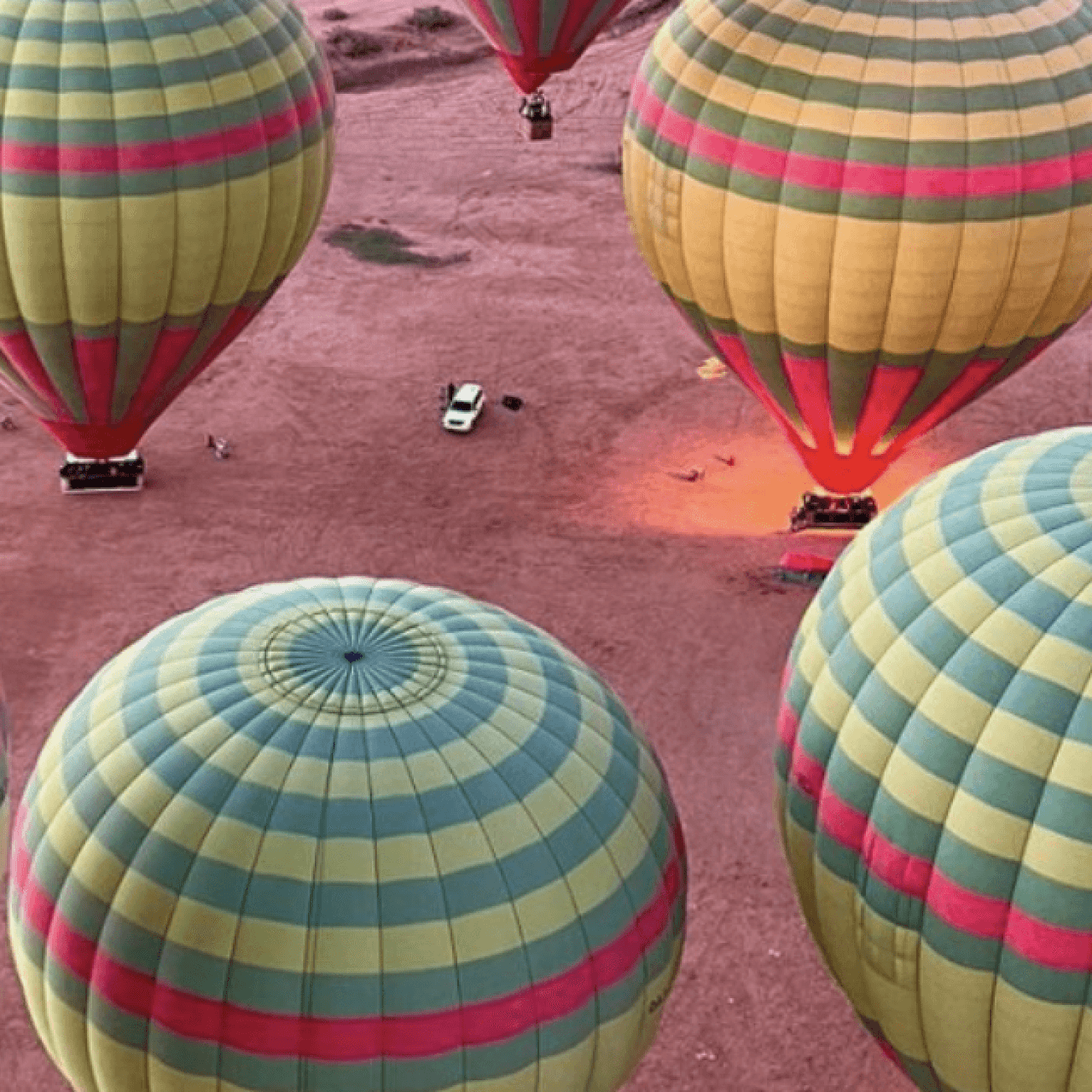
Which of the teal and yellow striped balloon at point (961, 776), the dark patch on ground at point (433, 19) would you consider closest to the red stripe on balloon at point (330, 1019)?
the teal and yellow striped balloon at point (961, 776)

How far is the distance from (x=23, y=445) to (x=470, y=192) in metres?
11.2

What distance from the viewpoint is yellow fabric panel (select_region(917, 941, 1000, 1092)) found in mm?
13391

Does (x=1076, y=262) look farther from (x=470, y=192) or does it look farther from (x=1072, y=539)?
(x=470, y=192)

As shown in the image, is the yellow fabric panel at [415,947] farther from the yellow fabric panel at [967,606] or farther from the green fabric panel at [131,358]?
the green fabric panel at [131,358]

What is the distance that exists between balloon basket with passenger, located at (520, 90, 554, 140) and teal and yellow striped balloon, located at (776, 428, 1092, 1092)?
75.6ft

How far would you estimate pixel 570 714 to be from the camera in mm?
14109

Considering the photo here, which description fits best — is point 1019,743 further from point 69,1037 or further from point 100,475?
point 100,475

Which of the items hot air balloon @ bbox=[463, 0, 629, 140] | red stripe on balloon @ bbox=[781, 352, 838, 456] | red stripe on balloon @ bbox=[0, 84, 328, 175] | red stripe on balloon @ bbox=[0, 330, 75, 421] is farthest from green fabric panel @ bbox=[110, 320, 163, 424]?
hot air balloon @ bbox=[463, 0, 629, 140]

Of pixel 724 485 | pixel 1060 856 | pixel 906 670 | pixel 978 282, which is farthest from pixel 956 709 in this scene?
pixel 724 485

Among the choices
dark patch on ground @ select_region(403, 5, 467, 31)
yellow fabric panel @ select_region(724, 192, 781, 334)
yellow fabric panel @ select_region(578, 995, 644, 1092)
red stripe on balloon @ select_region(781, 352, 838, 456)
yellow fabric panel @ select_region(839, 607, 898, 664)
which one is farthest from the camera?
dark patch on ground @ select_region(403, 5, 467, 31)

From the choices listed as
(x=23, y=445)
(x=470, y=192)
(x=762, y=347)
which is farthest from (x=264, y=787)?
(x=470, y=192)

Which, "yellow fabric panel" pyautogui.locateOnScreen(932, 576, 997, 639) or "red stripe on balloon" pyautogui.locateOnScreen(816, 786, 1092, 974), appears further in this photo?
"yellow fabric panel" pyautogui.locateOnScreen(932, 576, 997, 639)

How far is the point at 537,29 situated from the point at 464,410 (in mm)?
8524

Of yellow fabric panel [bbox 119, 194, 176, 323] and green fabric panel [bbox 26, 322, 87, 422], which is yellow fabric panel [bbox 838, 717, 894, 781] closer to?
yellow fabric panel [bbox 119, 194, 176, 323]
